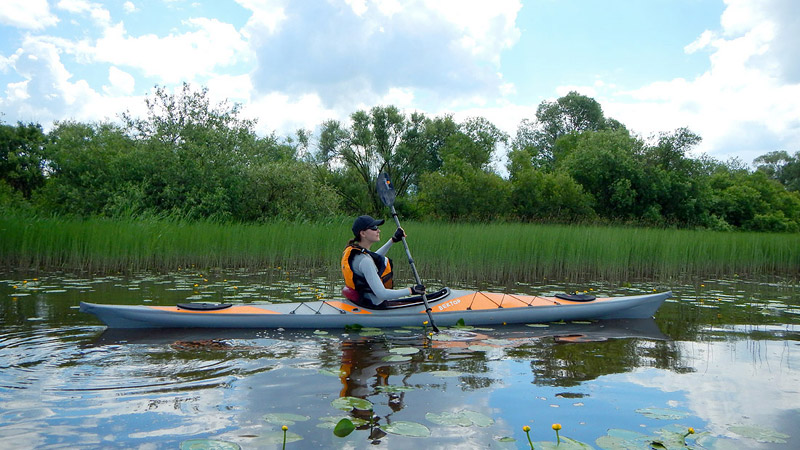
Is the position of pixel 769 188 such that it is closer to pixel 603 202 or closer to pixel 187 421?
pixel 603 202

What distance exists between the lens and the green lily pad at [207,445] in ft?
7.57

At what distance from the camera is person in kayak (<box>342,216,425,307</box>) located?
15.6ft

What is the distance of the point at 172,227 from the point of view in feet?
30.9

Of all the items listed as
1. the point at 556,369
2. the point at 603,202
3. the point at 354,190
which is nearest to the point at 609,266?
the point at 556,369

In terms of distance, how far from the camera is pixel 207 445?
232 centimetres

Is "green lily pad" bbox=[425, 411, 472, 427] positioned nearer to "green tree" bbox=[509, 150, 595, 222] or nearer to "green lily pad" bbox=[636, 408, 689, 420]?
"green lily pad" bbox=[636, 408, 689, 420]

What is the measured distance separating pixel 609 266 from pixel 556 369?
5343 mm

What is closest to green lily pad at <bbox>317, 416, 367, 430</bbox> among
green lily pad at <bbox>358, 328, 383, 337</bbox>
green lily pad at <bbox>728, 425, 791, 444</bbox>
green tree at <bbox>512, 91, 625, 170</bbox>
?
green lily pad at <bbox>728, 425, 791, 444</bbox>

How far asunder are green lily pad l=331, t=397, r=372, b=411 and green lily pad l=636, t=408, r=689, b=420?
1.35 m

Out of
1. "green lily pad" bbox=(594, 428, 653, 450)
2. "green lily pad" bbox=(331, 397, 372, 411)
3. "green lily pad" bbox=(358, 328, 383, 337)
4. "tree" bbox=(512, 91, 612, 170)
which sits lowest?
"green lily pad" bbox=(331, 397, 372, 411)

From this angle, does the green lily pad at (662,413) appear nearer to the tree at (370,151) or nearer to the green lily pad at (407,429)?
the green lily pad at (407,429)

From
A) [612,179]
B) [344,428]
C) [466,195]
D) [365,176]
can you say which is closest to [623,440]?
[344,428]

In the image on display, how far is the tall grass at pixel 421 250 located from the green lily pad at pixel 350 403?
5329 mm

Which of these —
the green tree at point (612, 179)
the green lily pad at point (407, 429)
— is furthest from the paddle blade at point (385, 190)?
the green tree at point (612, 179)
